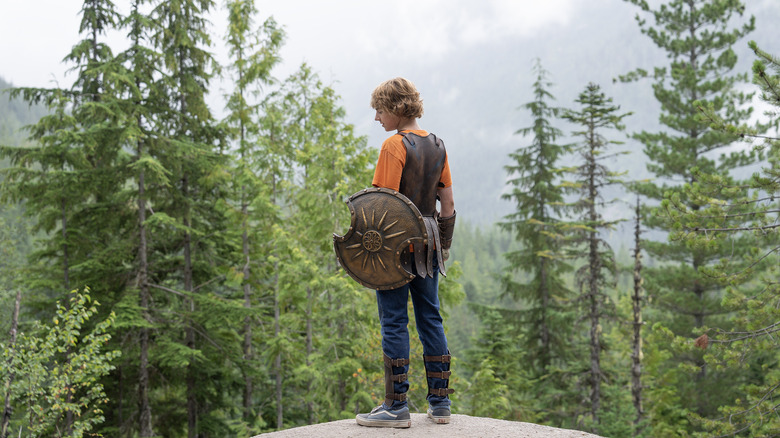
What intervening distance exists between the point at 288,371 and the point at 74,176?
7776 millimetres

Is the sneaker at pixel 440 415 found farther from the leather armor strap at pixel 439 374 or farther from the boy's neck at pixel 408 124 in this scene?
the boy's neck at pixel 408 124

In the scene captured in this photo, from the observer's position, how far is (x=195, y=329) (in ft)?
53.1

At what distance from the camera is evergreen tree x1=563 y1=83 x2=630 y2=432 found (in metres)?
20.5

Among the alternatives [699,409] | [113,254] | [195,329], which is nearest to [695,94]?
[699,409]

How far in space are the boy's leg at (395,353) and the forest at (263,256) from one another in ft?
17.2

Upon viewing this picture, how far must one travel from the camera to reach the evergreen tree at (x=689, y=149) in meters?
19.8

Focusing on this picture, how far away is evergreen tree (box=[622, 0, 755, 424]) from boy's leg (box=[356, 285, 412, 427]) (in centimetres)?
1697

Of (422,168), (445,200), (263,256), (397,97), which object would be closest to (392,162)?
(422,168)

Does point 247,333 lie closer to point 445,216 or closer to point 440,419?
point 440,419

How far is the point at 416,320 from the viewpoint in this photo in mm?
4609

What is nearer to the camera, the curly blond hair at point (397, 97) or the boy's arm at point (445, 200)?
the curly blond hair at point (397, 97)

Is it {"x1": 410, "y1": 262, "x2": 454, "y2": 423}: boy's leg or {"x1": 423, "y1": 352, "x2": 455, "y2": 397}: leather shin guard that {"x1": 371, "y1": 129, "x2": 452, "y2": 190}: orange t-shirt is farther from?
{"x1": 423, "y1": 352, "x2": 455, "y2": 397}: leather shin guard

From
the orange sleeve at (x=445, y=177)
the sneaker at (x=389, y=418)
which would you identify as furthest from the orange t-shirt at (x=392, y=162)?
the sneaker at (x=389, y=418)

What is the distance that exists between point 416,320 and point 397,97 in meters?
1.66
